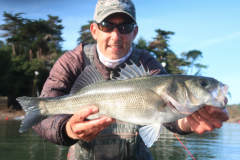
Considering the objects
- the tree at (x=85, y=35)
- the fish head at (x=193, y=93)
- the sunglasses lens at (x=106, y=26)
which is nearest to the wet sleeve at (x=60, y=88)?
the sunglasses lens at (x=106, y=26)

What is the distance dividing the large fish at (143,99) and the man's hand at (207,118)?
0.48ft

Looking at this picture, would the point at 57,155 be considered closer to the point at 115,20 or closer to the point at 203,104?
the point at 115,20

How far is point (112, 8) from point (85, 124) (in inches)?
83.9

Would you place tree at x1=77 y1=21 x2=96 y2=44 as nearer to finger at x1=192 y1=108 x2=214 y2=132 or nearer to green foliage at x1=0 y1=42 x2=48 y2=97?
green foliage at x1=0 y1=42 x2=48 y2=97

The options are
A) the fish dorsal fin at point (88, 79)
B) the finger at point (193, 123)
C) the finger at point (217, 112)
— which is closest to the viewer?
the finger at point (217, 112)

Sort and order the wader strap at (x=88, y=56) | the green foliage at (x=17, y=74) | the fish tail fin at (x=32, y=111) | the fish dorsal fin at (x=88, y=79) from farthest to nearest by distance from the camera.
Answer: the green foliage at (x=17, y=74) → the wader strap at (x=88, y=56) → the fish dorsal fin at (x=88, y=79) → the fish tail fin at (x=32, y=111)

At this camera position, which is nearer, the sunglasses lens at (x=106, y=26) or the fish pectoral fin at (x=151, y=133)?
the fish pectoral fin at (x=151, y=133)

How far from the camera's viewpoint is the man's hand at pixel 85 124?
272cm

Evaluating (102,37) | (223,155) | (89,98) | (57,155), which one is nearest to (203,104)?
(89,98)

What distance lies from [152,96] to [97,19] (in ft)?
6.58

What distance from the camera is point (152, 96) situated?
2627 mm

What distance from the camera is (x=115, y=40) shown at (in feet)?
12.8

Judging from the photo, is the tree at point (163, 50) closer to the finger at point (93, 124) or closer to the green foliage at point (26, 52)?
the green foliage at point (26, 52)

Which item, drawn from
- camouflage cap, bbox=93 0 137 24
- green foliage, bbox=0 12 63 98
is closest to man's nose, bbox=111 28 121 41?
camouflage cap, bbox=93 0 137 24
